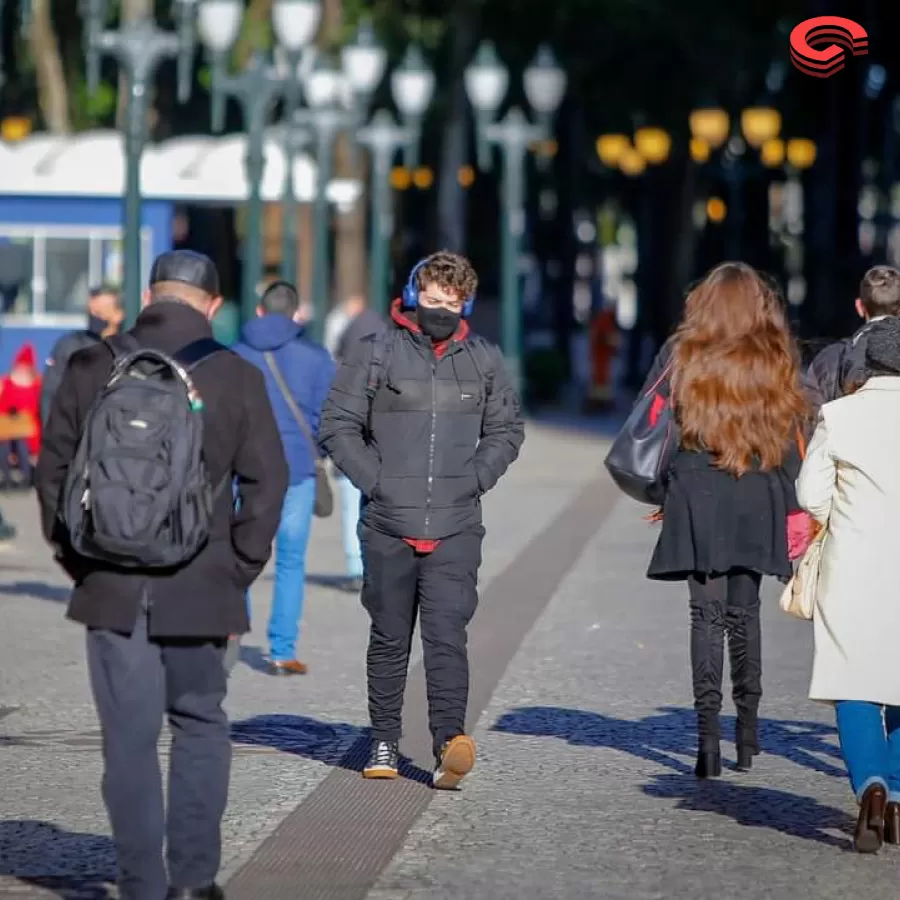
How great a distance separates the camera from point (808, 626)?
13227 millimetres

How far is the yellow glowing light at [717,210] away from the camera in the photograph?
2037 inches

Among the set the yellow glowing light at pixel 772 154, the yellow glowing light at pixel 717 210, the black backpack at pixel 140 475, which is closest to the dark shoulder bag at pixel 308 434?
the black backpack at pixel 140 475

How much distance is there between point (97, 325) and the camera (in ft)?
55.5

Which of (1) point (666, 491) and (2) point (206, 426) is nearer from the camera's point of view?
(2) point (206, 426)

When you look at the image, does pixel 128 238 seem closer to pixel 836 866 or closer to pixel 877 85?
pixel 836 866

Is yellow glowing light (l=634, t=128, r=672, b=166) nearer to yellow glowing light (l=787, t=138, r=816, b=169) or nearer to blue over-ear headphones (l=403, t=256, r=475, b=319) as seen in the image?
yellow glowing light (l=787, t=138, r=816, b=169)

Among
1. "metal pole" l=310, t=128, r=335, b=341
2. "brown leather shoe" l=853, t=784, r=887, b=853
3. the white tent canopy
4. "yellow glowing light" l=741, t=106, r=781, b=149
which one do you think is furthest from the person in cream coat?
"yellow glowing light" l=741, t=106, r=781, b=149

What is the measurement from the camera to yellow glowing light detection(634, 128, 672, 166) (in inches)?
1677

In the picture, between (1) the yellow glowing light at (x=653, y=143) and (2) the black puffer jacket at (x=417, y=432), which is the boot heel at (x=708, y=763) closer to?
(2) the black puffer jacket at (x=417, y=432)

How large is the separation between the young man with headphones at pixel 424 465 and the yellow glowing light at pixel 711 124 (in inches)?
1225

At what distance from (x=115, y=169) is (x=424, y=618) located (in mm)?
22614

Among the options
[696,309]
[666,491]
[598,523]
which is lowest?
[598,523]

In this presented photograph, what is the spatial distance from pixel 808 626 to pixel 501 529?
18.9 feet

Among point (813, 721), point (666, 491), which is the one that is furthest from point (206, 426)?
point (813, 721)
